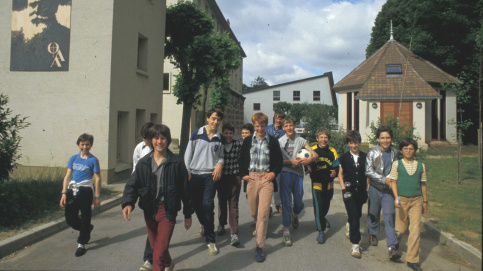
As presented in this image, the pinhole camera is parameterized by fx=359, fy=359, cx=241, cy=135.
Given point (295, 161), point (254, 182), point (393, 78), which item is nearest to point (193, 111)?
point (393, 78)

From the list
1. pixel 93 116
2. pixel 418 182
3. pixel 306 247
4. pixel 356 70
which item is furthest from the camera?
pixel 356 70

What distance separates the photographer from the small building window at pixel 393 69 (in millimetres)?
23859

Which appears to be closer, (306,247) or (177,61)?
(306,247)

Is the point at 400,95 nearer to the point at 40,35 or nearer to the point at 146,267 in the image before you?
the point at 40,35

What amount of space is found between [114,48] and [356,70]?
70.6 ft

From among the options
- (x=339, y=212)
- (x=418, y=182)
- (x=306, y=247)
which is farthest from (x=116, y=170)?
(x=418, y=182)

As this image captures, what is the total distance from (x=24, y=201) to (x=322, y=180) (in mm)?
5318

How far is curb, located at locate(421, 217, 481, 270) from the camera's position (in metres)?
4.79

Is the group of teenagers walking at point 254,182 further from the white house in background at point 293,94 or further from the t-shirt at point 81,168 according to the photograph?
the white house in background at point 293,94

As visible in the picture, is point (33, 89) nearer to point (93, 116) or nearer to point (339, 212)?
point (93, 116)

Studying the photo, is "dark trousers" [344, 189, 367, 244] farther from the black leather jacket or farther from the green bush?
the green bush

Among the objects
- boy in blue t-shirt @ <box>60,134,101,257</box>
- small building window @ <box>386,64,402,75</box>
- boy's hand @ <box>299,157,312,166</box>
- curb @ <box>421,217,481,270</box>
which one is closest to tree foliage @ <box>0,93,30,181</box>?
boy in blue t-shirt @ <box>60,134,101,257</box>

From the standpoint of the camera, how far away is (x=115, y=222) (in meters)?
6.95

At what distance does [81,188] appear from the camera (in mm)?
5168
